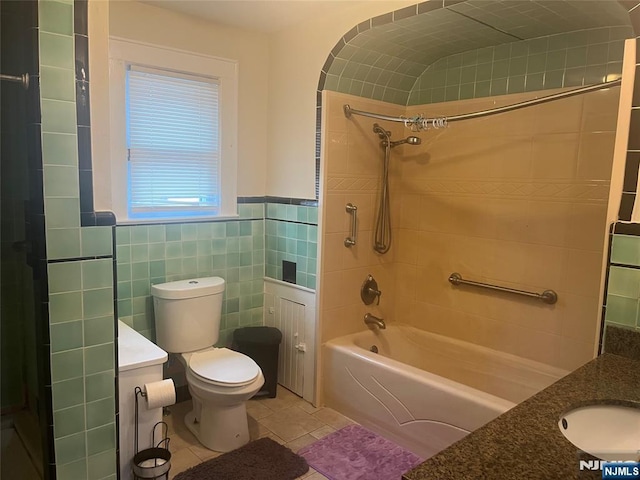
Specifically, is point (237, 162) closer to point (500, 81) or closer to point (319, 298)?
point (319, 298)

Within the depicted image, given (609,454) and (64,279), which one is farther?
(64,279)

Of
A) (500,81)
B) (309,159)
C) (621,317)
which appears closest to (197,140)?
(309,159)

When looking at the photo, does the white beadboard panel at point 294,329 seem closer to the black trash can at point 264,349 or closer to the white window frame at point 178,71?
the black trash can at point 264,349

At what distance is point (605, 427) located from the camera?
55.4 inches

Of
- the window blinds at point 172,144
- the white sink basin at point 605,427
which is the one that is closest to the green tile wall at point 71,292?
the window blinds at point 172,144

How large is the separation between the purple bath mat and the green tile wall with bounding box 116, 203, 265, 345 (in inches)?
41.4

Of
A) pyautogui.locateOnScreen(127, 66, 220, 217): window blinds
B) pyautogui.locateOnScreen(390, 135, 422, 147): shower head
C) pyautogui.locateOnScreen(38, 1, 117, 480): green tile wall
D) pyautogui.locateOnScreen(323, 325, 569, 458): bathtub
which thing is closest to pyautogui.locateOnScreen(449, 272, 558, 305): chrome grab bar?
pyautogui.locateOnScreen(323, 325, 569, 458): bathtub

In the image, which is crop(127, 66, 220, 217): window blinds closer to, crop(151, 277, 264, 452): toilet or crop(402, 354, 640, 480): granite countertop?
crop(151, 277, 264, 452): toilet

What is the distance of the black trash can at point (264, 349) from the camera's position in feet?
10.1

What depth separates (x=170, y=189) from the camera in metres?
3.00

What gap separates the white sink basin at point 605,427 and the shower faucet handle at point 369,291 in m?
1.90

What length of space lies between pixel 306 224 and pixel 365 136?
68cm

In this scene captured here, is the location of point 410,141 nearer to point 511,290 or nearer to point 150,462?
point 511,290

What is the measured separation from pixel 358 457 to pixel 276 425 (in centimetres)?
56
